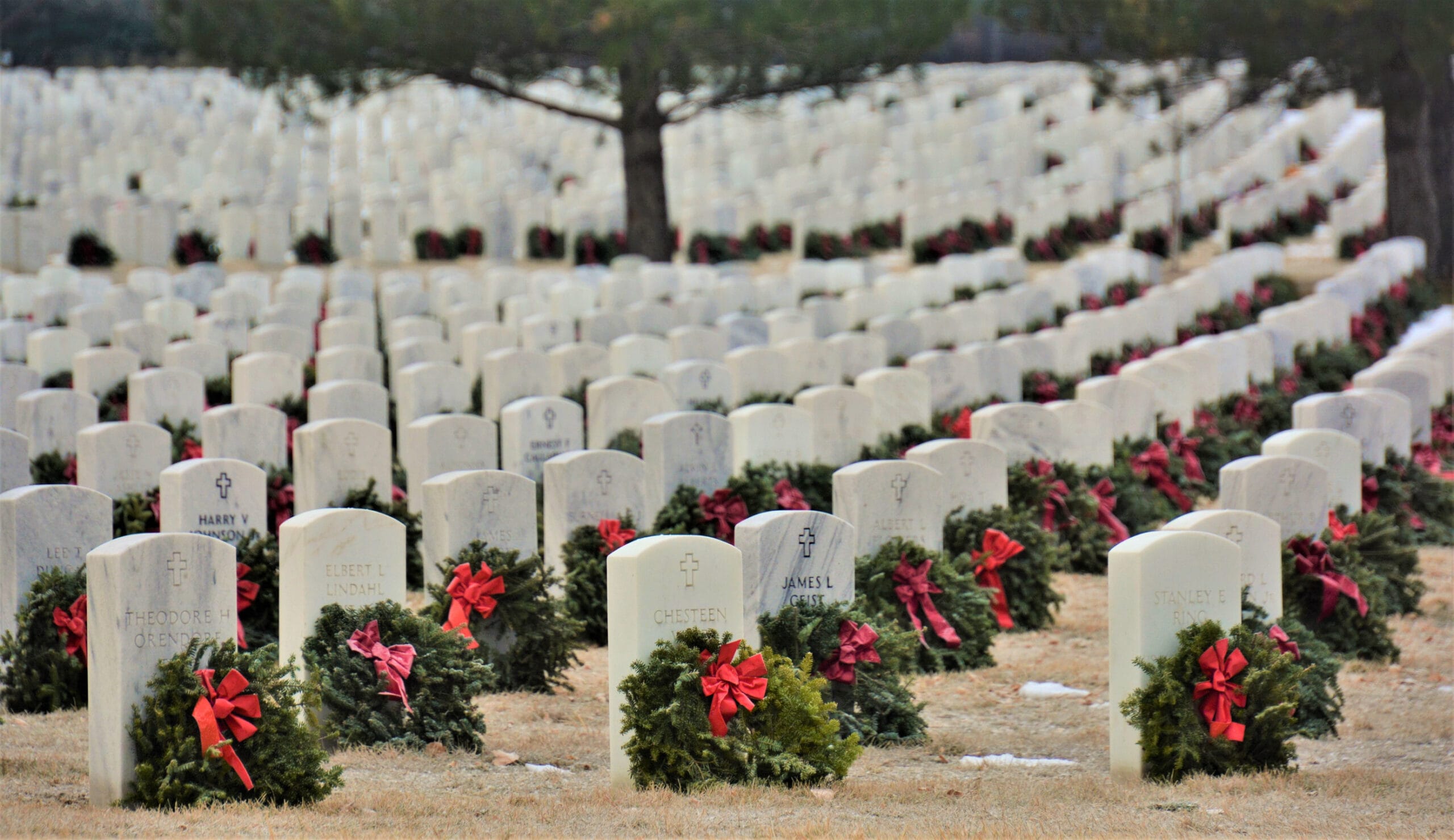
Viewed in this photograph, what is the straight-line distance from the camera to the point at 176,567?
17.1 ft

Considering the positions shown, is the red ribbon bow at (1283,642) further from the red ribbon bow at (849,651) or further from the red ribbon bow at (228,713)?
the red ribbon bow at (228,713)

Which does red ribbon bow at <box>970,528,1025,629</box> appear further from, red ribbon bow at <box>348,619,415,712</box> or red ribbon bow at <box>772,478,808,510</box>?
red ribbon bow at <box>348,619,415,712</box>

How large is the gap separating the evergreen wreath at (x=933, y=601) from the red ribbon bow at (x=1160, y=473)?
2864mm

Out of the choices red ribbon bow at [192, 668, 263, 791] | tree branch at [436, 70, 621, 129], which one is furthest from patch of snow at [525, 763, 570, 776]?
tree branch at [436, 70, 621, 129]

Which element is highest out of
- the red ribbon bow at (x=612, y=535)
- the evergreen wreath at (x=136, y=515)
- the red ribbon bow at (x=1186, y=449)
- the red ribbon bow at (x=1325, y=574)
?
the red ribbon bow at (x=1186, y=449)

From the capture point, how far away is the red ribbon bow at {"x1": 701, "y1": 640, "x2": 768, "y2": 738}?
546cm

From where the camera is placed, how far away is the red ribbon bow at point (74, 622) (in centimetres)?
631

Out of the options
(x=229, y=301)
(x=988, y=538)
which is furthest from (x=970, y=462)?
(x=229, y=301)

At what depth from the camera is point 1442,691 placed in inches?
293

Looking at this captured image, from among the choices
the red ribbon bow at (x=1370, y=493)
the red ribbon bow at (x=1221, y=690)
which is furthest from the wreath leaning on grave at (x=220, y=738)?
the red ribbon bow at (x=1370, y=493)

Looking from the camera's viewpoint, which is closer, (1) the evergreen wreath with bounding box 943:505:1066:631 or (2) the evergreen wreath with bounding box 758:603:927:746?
(2) the evergreen wreath with bounding box 758:603:927:746

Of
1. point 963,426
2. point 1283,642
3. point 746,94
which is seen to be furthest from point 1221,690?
point 746,94

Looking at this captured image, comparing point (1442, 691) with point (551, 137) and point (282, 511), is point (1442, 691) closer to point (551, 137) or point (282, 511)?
point (282, 511)

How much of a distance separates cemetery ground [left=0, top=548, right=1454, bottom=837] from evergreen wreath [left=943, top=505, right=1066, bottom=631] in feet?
2.75
